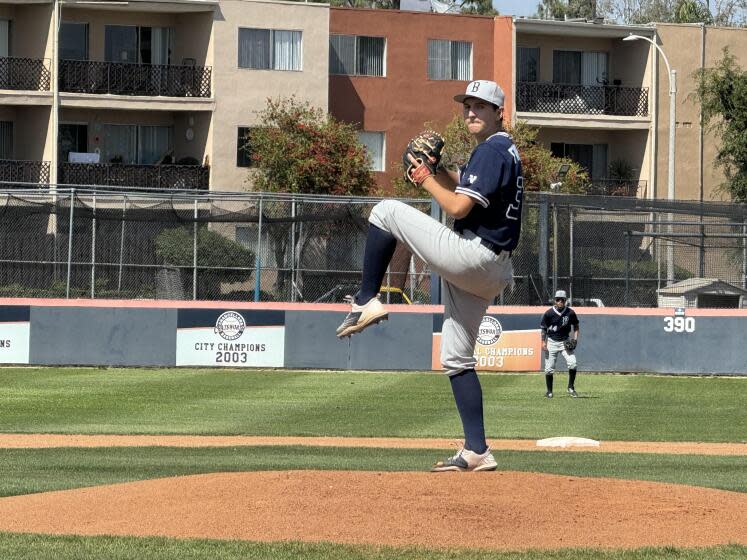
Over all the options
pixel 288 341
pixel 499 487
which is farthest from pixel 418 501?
pixel 288 341

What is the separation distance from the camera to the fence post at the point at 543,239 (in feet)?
85.4

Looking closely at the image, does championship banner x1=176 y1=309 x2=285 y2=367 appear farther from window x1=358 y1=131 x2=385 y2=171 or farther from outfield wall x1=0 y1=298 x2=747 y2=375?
window x1=358 y1=131 x2=385 y2=171

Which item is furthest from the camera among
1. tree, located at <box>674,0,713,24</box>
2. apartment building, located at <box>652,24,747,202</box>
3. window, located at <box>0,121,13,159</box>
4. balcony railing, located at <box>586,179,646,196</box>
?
tree, located at <box>674,0,713,24</box>

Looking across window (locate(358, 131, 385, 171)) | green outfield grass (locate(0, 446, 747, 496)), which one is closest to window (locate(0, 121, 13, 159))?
window (locate(358, 131, 385, 171))

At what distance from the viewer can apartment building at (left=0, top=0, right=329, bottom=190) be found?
130 feet

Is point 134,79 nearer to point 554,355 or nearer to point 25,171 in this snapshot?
point 25,171

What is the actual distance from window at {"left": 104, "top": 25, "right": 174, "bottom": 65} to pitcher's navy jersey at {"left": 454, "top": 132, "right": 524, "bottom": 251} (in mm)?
35266

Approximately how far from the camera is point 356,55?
43.7m

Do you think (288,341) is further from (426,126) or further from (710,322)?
(426,126)

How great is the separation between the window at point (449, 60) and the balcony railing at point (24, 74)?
42.6ft

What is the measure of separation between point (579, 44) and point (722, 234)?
2128 centimetres

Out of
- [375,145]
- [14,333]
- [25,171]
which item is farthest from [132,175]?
[14,333]

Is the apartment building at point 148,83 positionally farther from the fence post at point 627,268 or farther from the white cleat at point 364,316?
the white cleat at point 364,316

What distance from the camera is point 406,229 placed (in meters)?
7.53
